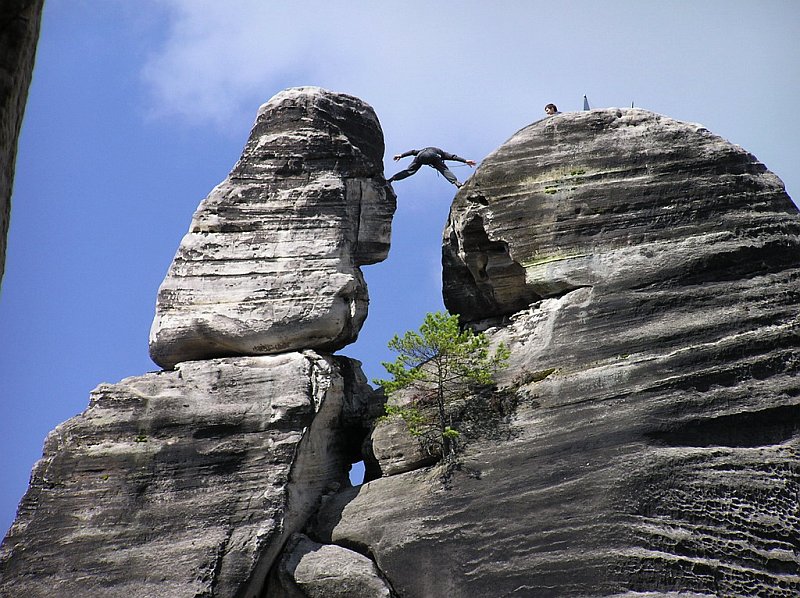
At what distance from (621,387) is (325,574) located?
4551mm

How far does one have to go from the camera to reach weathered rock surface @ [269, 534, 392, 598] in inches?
547

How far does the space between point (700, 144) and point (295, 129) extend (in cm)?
648

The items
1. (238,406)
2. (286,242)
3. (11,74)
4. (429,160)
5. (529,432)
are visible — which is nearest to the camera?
(11,74)

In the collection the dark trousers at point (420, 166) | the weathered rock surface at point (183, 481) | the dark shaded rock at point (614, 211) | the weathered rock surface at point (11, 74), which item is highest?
the dark trousers at point (420, 166)

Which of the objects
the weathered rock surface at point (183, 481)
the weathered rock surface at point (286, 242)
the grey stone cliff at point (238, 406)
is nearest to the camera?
the weathered rock surface at point (183, 481)

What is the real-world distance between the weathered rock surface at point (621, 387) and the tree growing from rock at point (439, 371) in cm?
45

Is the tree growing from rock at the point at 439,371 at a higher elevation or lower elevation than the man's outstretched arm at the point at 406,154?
lower

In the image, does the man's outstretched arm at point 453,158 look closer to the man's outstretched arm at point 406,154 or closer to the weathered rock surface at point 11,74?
the man's outstretched arm at point 406,154

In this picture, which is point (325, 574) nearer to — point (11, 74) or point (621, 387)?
point (621, 387)

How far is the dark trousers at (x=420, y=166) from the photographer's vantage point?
19.1 m

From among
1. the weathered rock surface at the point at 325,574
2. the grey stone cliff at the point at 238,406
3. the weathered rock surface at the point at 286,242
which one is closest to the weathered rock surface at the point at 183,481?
the grey stone cliff at the point at 238,406

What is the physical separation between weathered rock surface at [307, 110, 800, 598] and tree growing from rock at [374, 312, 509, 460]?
17.6 inches

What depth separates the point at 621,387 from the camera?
14195mm

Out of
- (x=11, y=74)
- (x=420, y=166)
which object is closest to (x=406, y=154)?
(x=420, y=166)
